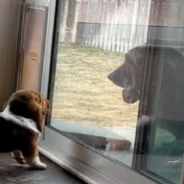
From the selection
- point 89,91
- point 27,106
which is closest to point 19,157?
point 27,106

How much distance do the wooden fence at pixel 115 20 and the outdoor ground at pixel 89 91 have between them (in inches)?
1.5

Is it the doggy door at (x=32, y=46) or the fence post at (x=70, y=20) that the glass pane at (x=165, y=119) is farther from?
the doggy door at (x=32, y=46)

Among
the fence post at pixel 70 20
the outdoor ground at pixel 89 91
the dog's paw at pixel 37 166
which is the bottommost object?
the dog's paw at pixel 37 166

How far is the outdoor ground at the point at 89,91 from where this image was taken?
153 centimetres

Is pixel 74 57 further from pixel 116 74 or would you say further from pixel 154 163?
pixel 154 163

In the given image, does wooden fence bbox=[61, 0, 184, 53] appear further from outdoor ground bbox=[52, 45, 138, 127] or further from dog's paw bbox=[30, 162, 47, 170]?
dog's paw bbox=[30, 162, 47, 170]

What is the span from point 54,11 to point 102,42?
35cm

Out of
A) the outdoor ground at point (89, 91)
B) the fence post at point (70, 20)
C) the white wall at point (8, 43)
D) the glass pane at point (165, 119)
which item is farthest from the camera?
the white wall at point (8, 43)

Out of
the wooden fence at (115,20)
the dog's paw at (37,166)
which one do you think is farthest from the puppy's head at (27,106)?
the wooden fence at (115,20)

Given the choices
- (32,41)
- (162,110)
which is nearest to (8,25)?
(32,41)

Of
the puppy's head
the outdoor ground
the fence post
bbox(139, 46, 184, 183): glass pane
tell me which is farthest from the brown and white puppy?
bbox(139, 46, 184, 183): glass pane


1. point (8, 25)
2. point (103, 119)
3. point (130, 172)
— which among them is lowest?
point (130, 172)

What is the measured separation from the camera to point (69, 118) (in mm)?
1800

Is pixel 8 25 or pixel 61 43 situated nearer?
pixel 61 43
